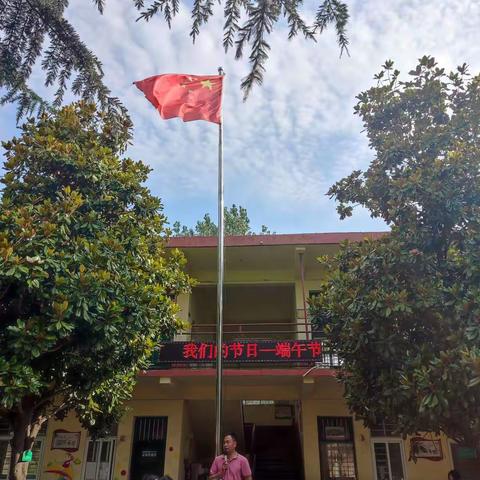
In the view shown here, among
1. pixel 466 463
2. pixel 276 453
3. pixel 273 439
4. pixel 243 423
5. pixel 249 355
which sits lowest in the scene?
pixel 466 463

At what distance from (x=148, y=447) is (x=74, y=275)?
8.02m

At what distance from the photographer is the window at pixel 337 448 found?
37.2ft

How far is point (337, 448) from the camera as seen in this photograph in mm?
11586

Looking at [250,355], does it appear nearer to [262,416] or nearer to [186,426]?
[186,426]

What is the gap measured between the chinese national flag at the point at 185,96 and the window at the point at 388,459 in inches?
344

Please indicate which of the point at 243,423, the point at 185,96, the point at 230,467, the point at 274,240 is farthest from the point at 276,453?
the point at 185,96

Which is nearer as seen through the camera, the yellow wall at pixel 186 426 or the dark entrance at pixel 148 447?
the yellow wall at pixel 186 426

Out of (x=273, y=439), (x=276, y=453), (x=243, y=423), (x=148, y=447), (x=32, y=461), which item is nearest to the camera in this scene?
(x=32, y=461)

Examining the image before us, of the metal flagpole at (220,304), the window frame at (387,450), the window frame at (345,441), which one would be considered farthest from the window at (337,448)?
the metal flagpole at (220,304)

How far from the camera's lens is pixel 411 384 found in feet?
18.0

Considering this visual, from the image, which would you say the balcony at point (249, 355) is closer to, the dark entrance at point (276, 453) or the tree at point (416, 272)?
the tree at point (416, 272)

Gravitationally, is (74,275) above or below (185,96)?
below

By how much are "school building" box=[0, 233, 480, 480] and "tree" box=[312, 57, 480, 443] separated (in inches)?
127

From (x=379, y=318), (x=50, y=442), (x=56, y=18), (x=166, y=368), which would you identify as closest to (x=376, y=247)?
(x=379, y=318)
